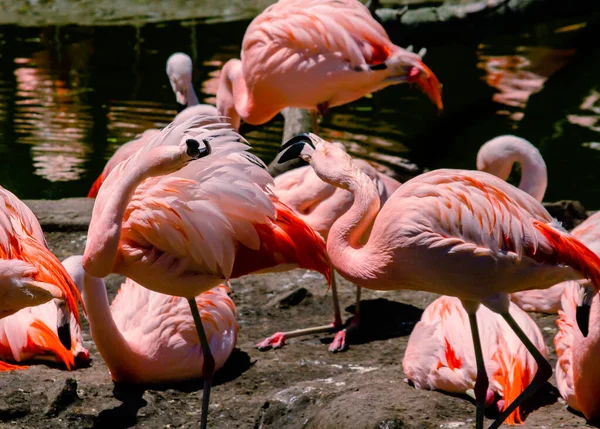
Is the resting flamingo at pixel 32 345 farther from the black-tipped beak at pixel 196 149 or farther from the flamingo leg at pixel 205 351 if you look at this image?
the black-tipped beak at pixel 196 149

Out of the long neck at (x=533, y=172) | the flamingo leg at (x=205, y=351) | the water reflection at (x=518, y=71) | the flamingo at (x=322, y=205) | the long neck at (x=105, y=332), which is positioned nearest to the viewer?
the flamingo leg at (x=205, y=351)

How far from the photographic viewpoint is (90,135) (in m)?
8.74

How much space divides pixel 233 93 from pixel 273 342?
2.14 m

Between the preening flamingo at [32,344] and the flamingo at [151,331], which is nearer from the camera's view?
the flamingo at [151,331]

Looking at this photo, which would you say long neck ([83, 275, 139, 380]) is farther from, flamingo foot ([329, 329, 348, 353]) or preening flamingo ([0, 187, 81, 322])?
flamingo foot ([329, 329, 348, 353])

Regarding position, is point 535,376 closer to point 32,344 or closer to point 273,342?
point 273,342

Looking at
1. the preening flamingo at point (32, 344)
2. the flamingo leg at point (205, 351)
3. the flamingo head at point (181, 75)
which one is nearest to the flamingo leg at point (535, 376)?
the flamingo leg at point (205, 351)

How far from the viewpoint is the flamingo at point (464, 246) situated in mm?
3373

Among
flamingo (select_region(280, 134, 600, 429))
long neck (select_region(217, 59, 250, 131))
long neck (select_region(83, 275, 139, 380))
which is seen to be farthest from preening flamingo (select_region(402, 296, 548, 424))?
long neck (select_region(217, 59, 250, 131))

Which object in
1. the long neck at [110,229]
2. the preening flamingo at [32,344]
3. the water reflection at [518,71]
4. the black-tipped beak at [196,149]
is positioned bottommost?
the water reflection at [518,71]

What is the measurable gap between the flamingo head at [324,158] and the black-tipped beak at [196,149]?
1.37ft

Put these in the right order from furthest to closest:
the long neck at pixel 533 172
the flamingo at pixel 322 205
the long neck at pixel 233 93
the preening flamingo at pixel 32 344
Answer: the long neck at pixel 233 93, the long neck at pixel 533 172, the flamingo at pixel 322 205, the preening flamingo at pixel 32 344

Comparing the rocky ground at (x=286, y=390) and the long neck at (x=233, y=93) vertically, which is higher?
the long neck at (x=233, y=93)

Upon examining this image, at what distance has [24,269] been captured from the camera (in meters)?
3.38
